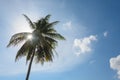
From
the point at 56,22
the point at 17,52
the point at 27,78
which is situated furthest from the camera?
the point at 56,22

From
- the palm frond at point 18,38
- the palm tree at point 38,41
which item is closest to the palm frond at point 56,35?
the palm tree at point 38,41

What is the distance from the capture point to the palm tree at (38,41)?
30.2 meters

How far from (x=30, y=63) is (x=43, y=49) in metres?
3.10

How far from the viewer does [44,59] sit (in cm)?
3122

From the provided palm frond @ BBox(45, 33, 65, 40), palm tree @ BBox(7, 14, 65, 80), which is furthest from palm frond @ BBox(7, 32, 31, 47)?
palm frond @ BBox(45, 33, 65, 40)

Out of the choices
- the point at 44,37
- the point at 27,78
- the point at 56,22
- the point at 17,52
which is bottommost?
the point at 27,78

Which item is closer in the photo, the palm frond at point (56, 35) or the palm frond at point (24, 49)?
the palm frond at point (24, 49)

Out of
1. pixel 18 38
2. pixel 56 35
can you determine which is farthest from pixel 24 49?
pixel 56 35

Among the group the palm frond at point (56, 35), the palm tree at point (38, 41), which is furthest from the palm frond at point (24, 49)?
the palm frond at point (56, 35)

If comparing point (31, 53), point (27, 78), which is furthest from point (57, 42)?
point (27, 78)

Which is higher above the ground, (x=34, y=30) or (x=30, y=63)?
(x=34, y=30)

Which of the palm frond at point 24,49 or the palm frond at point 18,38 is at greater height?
the palm frond at point 18,38

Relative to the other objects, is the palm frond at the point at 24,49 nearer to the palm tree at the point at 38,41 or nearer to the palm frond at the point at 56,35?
the palm tree at the point at 38,41

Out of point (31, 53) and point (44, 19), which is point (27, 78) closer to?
point (31, 53)
